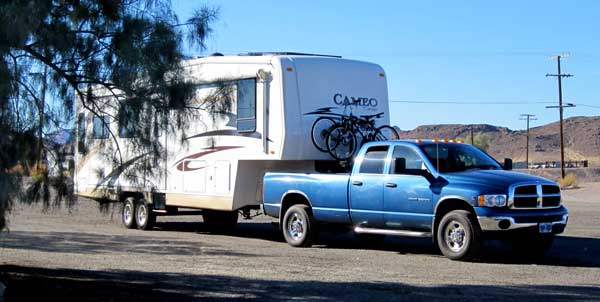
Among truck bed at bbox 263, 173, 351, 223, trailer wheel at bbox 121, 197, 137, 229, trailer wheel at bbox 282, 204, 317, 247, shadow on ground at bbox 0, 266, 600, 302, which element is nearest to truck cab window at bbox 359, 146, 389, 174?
truck bed at bbox 263, 173, 351, 223

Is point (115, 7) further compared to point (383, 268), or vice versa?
point (383, 268)

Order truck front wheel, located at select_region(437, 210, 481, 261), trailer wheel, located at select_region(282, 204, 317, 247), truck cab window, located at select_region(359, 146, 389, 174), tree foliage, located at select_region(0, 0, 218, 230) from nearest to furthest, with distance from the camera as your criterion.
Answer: tree foliage, located at select_region(0, 0, 218, 230) < truck front wheel, located at select_region(437, 210, 481, 261) < truck cab window, located at select_region(359, 146, 389, 174) < trailer wheel, located at select_region(282, 204, 317, 247)

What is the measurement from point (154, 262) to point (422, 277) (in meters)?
4.26

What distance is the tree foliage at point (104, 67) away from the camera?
7.51 m

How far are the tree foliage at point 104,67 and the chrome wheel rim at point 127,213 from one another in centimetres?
1146

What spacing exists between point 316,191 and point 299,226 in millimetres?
782

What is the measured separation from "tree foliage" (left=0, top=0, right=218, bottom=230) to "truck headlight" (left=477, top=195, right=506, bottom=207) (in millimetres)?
5870

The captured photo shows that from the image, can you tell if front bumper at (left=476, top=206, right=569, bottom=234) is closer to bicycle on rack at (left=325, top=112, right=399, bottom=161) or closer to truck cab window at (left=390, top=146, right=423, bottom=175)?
truck cab window at (left=390, top=146, right=423, bottom=175)

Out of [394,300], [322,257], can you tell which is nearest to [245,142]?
[322,257]

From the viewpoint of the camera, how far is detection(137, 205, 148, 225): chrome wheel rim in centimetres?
1948

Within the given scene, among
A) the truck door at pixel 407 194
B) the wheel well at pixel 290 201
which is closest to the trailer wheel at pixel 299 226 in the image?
the wheel well at pixel 290 201

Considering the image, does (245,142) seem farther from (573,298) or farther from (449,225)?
(573,298)

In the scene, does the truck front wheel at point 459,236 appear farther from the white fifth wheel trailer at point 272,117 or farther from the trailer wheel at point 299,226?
the white fifth wheel trailer at point 272,117

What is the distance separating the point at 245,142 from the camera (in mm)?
16359
